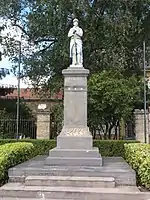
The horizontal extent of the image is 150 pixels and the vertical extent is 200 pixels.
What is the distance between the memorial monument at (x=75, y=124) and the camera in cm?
1037

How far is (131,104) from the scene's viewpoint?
2161 centimetres

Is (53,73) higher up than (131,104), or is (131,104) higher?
(53,73)

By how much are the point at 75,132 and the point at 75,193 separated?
367 centimetres

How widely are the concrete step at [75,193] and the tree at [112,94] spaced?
41.8 ft

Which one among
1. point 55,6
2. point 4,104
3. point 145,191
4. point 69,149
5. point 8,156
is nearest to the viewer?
point 145,191

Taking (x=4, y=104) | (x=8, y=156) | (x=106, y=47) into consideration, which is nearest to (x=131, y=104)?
(x=106, y=47)

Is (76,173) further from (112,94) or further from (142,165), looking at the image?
(112,94)

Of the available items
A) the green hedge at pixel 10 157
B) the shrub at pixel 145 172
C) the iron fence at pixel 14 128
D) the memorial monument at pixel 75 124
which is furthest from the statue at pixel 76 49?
the iron fence at pixel 14 128

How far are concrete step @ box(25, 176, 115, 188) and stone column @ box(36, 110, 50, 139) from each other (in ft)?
40.0

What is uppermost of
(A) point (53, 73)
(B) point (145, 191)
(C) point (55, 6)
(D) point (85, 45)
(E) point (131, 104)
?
(C) point (55, 6)

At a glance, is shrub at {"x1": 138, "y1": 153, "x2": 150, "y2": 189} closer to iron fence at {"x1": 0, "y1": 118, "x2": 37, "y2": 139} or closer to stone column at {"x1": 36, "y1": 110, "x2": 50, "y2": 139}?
stone column at {"x1": 36, "y1": 110, "x2": 50, "y2": 139}

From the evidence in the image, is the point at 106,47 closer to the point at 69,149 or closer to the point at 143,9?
the point at 143,9

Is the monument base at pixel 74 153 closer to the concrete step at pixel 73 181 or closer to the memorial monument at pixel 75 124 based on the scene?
the memorial monument at pixel 75 124

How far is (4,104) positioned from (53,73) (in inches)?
279
